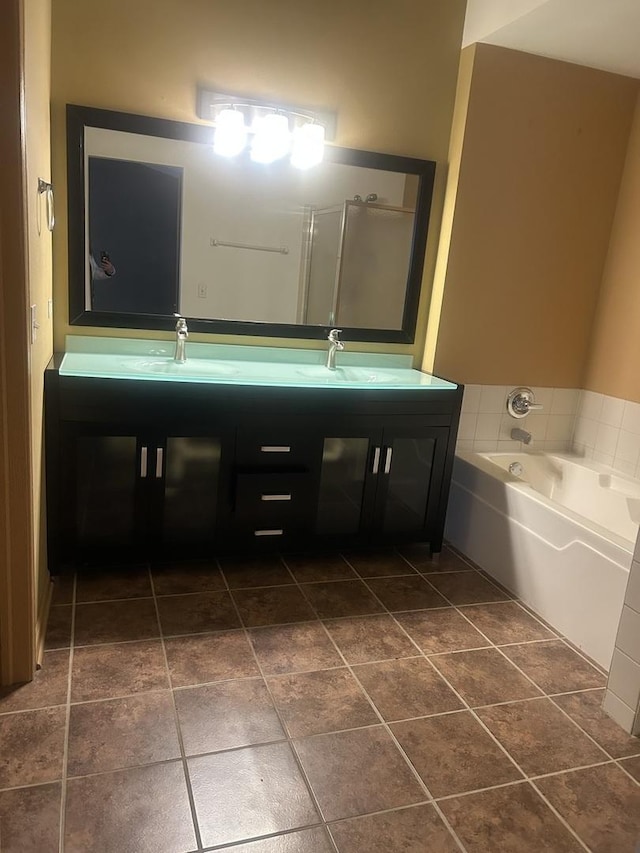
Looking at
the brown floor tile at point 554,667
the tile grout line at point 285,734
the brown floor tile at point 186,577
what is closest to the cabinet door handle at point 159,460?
the brown floor tile at point 186,577

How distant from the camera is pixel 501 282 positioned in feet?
10.5

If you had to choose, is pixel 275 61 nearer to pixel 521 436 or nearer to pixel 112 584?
pixel 521 436

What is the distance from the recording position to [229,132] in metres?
2.72

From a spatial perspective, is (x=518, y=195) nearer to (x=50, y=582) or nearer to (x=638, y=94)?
(x=638, y=94)

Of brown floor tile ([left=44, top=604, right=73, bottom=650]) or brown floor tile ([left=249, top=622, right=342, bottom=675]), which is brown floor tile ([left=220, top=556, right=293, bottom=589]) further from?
brown floor tile ([left=44, top=604, right=73, bottom=650])

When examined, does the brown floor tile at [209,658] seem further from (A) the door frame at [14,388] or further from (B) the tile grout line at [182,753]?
(A) the door frame at [14,388]

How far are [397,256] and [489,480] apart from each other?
1.18 meters

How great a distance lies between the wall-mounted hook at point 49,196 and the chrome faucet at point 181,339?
2.10 feet

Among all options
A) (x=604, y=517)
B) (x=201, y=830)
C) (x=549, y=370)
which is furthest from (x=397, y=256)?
(x=201, y=830)

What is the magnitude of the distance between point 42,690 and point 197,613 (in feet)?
2.04

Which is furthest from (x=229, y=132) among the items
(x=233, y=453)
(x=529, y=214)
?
(x=529, y=214)

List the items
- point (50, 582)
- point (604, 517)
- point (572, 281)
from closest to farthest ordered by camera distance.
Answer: point (50, 582)
point (604, 517)
point (572, 281)

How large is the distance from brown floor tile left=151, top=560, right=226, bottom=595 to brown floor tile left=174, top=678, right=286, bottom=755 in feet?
2.02

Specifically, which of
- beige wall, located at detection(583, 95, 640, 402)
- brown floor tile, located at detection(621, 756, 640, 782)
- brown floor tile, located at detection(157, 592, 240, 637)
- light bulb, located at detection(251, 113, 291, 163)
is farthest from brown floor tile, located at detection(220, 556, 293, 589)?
beige wall, located at detection(583, 95, 640, 402)
